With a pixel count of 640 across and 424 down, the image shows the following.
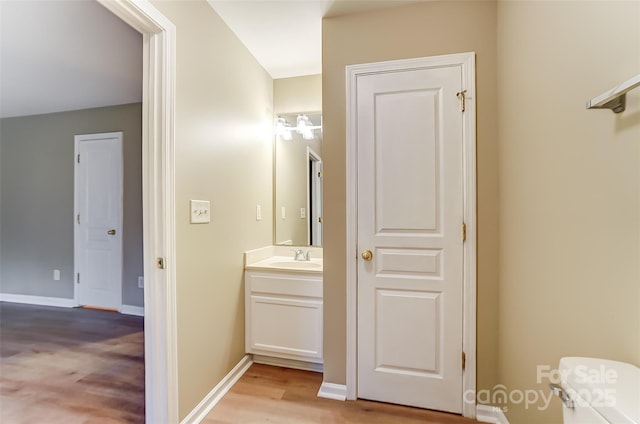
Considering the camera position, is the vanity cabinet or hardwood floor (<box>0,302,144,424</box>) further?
the vanity cabinet

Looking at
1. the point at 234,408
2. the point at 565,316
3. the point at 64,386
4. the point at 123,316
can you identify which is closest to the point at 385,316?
the point at 565,316

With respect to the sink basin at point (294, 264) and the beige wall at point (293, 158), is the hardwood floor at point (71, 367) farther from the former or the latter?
the beige wall at point (293, 158)

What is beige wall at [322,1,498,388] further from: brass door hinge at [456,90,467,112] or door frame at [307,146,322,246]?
door frame at [307,146,322,246]

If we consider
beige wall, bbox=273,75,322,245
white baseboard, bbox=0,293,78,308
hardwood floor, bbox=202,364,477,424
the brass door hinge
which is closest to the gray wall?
white baseboard, bbox=0,293,78,308

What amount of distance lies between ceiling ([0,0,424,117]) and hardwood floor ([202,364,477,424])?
244 cm

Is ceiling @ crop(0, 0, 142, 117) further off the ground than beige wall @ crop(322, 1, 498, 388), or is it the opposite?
ceiling @ crop(0, 0, 142, 117)

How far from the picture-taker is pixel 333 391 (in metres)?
1.78

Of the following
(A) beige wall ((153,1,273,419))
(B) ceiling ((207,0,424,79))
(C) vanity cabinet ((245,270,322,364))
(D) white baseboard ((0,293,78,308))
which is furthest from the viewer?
(D) white baseboard ((0,293,78,308))

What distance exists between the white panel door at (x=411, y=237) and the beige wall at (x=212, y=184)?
907 millimetres

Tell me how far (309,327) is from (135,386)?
4.14 feet

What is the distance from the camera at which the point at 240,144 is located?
2098mm

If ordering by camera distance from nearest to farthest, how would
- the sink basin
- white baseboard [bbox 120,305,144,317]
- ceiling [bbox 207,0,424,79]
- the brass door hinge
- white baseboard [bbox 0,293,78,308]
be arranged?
the brass door hinge → ceiling [bbox 207,0,424,79] → the sink basin → white baseboard [bbox 120,305,144,317] → white baseboard [bbox 0,293,78,308]

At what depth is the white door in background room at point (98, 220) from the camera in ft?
11.0

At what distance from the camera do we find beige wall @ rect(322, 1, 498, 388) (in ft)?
5.20
